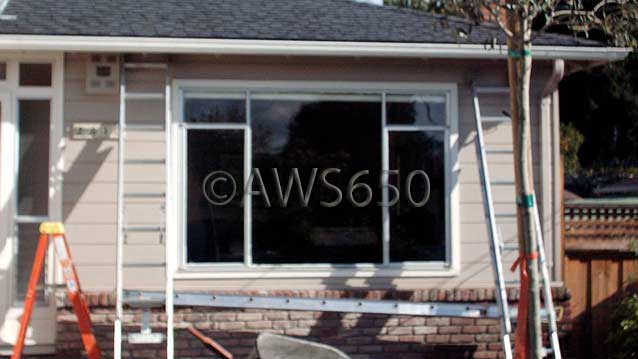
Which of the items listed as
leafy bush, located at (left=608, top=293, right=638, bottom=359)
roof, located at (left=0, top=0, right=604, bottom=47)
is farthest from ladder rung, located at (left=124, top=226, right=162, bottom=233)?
leafy bush, located at (left=608, top=293, right=638, bottom=359)

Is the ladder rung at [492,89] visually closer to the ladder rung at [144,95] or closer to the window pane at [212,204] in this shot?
the window pane at [212,204]

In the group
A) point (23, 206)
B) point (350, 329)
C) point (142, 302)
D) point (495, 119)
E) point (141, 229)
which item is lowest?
point (350, 329)

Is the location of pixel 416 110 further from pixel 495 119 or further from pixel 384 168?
pixel 495 119

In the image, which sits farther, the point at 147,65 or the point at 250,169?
the point at 250,169

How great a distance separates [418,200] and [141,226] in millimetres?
2691

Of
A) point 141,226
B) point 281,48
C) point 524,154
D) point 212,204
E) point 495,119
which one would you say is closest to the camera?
point 524,154

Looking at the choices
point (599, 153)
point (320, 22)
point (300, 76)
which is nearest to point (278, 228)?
point (300, 76)

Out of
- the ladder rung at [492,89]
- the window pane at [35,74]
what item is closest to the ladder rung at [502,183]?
the ladder rung at [492,89]

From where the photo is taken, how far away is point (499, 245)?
7539mm

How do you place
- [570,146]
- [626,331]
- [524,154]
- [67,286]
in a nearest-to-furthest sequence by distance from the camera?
[524,154], [67,286], [626,331], [570,146]

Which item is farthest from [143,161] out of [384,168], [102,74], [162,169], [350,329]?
[350,329]

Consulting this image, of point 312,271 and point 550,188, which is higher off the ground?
point 550,188

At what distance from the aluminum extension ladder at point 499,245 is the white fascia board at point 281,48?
0.55 m

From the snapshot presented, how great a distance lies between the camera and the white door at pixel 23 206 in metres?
7.48
